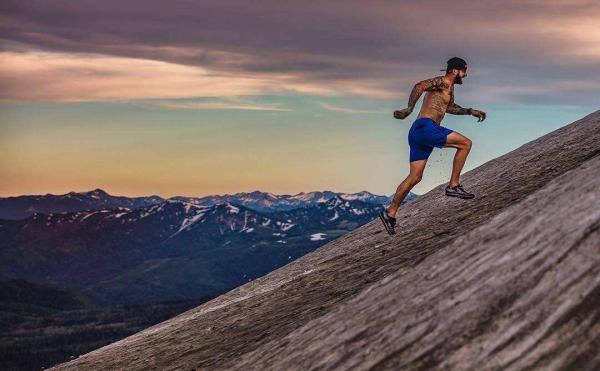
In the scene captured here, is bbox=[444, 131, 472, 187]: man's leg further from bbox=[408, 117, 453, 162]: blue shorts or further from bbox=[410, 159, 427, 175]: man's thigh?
bbox=[410, 159, 427, 175]: man's thigh

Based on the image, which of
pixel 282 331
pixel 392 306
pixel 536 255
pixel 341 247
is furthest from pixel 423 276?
pixel 341 247

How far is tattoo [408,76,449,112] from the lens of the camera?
67.2 feet

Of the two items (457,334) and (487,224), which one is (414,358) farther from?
(487,224)

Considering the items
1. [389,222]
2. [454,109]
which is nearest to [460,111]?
[454,109]

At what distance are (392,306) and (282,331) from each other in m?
4.66

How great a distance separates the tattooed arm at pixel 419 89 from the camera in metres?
20.1

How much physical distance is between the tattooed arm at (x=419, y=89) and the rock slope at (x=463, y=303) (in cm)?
376

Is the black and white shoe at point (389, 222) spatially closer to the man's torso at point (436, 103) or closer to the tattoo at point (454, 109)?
the man's torso at point (436, 103)

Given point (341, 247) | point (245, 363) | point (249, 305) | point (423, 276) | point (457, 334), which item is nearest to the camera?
point (457, 334)

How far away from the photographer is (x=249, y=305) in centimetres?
2814

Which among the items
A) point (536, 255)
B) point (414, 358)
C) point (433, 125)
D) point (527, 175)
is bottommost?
point (414, 358)

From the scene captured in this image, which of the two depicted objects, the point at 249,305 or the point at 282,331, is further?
the point at 249,305

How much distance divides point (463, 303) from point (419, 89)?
821 cm

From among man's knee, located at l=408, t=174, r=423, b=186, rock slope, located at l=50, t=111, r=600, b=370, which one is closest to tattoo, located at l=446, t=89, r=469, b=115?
man's knee, located at l=408, t=174, r=423, b=186
